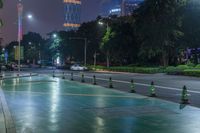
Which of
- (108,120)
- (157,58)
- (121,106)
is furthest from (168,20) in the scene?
(108,120)

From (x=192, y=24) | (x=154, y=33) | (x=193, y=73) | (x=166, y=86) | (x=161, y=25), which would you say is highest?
(x=192, y=24)

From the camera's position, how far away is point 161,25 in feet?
230

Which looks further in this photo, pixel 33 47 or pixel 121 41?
pixel 33 47

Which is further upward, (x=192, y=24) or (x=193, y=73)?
(x=192, y=24)

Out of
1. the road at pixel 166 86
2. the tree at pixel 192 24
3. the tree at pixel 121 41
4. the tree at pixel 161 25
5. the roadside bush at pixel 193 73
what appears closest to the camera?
the road at pixel 166 86

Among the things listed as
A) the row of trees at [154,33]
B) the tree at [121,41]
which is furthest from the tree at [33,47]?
the tree at [121,41]

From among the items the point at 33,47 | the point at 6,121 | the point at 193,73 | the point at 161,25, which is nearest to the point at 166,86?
the point at 193,73

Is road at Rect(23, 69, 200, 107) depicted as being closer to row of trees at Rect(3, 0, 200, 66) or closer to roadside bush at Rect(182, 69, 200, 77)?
roadside bush at Rect(182, 69, 200, 77)

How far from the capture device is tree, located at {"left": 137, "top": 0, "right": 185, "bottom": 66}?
69.3 m

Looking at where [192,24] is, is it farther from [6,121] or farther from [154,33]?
[6,121]

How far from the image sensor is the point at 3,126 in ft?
41.8

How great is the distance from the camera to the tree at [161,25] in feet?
227

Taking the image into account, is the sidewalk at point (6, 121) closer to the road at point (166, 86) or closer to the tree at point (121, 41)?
the road at point (166, 86)

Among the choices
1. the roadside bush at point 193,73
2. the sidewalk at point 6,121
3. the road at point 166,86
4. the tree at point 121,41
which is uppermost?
the tree at point 121,41
